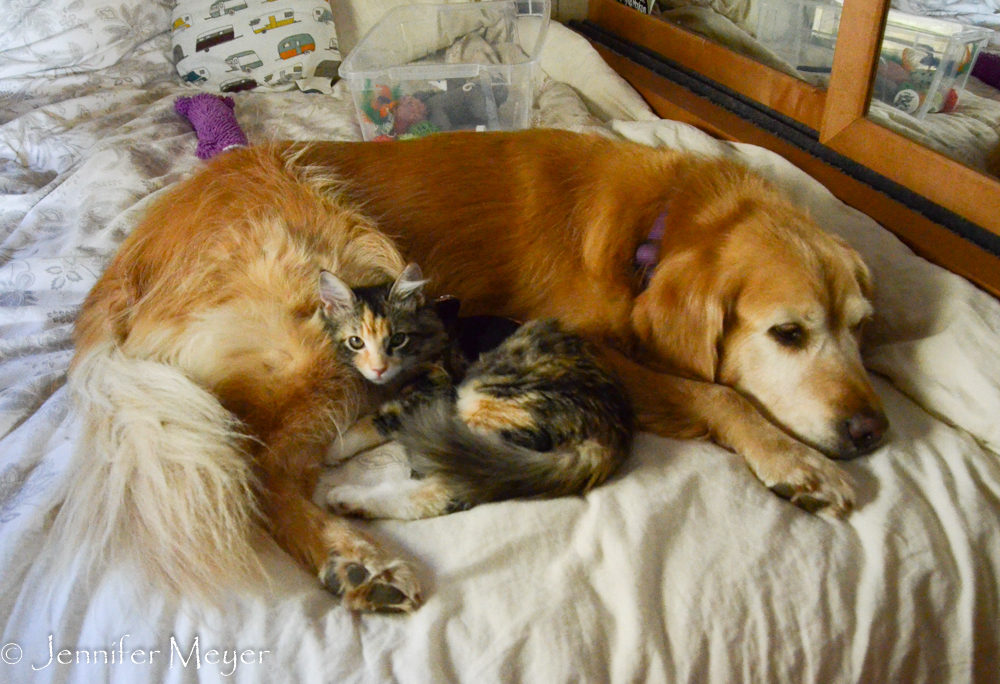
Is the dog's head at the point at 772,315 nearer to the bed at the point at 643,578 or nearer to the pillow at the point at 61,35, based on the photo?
the bed at the point at 643,578

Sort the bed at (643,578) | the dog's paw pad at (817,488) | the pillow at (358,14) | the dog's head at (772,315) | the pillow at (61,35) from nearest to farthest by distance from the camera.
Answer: the bed at (643,578) < the dog's paw pad at (817,488) < the dog's head at (772,315) < the pillow at (61,35) < the pillow at (358,14)

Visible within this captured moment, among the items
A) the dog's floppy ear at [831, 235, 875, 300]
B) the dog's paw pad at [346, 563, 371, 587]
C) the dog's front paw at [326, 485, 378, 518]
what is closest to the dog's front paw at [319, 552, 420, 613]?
the dog's paw pad at [346, 563, 371, 587]

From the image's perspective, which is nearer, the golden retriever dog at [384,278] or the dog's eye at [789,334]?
the golden retriever dog at [384,278]

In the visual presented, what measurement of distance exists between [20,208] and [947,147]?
8.69 ft

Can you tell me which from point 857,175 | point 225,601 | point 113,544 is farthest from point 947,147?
point 113,544

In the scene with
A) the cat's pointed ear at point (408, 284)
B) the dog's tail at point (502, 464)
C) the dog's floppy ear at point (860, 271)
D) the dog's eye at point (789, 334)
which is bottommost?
the dog's tail at point (502, 464)

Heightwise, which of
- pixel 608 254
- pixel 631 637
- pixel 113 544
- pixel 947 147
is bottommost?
pixel 631 637

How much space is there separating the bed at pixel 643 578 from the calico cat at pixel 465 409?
0.15ft

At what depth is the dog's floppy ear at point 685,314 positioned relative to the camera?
1.48 meters

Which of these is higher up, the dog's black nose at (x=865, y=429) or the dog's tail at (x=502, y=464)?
the dog's tail at (x=502, y=464)

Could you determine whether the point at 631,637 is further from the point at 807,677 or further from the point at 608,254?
the point at 608,254

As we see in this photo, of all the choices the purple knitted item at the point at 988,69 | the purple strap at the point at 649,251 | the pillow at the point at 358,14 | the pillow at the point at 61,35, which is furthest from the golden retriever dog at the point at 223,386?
the pillow at the point at 358,14

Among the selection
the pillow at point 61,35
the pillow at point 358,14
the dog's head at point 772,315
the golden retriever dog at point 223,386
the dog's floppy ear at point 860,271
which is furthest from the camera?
the pillow at point 358,14

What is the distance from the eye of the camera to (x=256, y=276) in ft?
4.89
